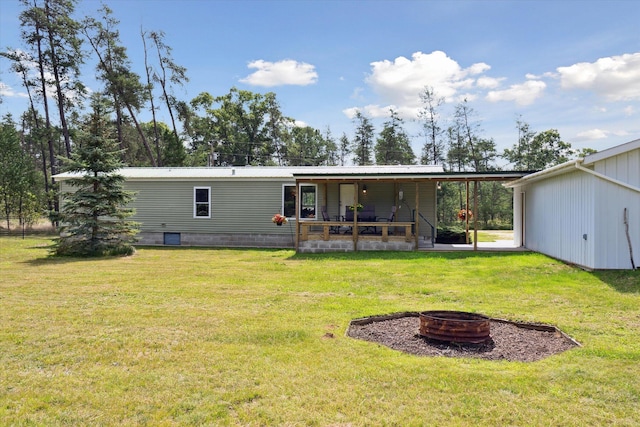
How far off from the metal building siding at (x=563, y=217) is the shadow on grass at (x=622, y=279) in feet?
1.26

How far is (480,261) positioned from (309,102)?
26528 mm

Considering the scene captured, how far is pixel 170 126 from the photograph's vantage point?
33.7 metres

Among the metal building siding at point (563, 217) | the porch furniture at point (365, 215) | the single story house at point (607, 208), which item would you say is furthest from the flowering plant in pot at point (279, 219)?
the single story house at point (607, 208)

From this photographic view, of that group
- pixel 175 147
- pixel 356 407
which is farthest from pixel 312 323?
pixel 175 147

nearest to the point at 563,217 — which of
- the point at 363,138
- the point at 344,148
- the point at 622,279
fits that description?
the point at 622,279

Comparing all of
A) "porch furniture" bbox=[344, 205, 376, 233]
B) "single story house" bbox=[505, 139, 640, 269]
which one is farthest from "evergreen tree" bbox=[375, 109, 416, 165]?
"single story house" bbox=[505, 139, 640, 269]

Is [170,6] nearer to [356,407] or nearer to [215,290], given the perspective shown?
[215,290]

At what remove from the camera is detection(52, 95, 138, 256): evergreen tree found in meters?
12.5

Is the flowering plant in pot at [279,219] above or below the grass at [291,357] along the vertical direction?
above

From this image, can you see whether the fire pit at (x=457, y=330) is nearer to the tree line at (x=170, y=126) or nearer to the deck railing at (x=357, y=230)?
the deck railing at (x=357, y=230)

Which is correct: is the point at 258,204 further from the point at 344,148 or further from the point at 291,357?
the point at 344,148

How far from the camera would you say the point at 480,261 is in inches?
411

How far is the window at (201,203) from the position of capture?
16.2 m

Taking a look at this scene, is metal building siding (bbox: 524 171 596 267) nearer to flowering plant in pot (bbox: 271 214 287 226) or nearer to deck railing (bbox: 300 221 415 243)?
deck railing (bbox: 300 221 415 243)
